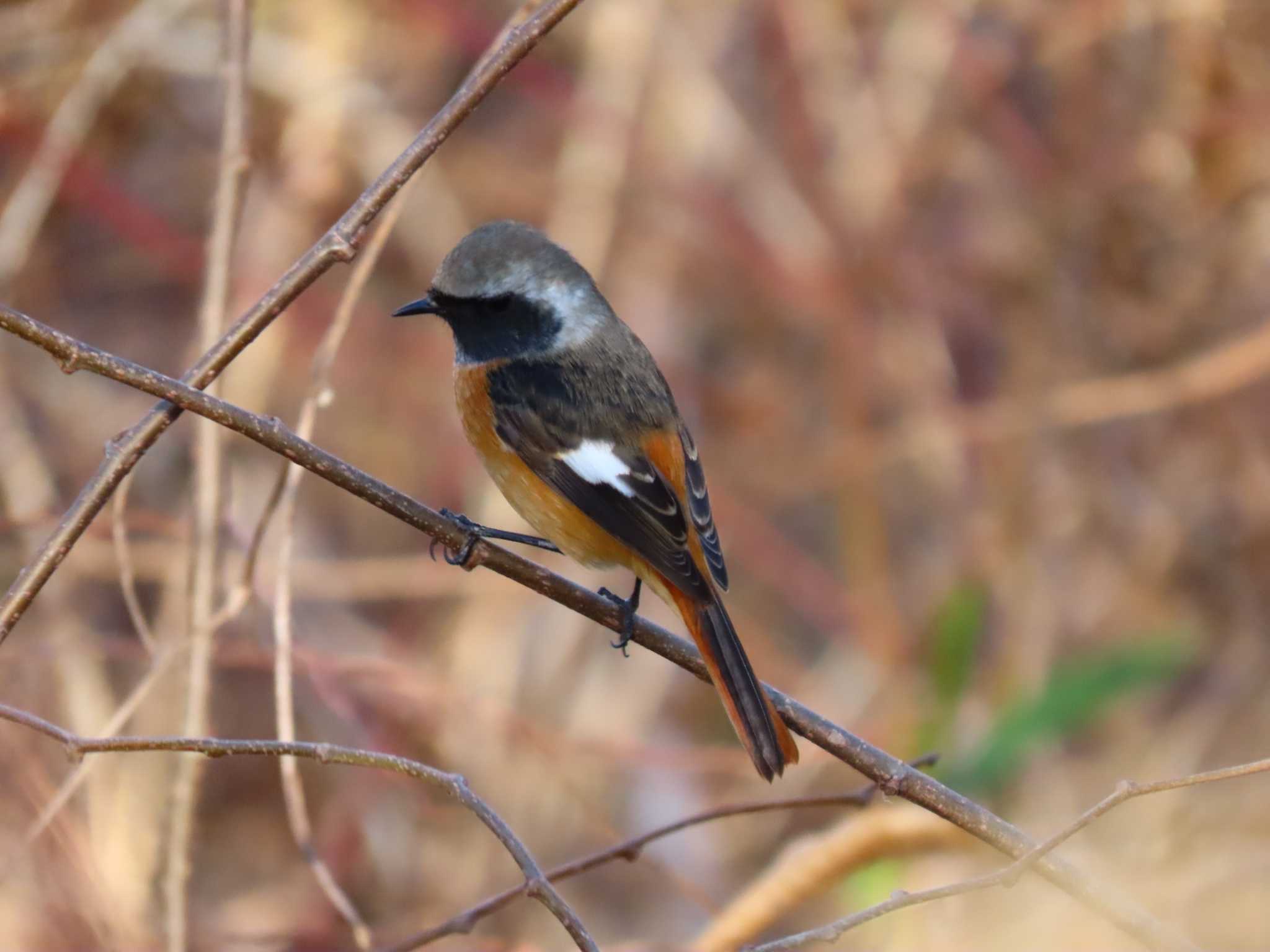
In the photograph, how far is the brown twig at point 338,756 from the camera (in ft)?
5.62

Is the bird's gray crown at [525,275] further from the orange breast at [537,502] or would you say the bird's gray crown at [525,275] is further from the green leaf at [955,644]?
the green leaf at [955,644]

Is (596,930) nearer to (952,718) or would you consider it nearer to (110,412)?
(952,718)

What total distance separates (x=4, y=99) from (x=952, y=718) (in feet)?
14.0

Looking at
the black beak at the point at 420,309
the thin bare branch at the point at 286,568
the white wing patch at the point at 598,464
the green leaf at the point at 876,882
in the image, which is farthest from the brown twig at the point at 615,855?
the green leaf at the point at 876,882

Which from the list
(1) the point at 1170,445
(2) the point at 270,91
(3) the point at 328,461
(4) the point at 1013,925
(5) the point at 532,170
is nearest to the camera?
(3) the point at 328,461

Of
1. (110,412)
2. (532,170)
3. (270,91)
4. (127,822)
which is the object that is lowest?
(127,822)

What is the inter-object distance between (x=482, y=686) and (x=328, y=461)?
3634mm

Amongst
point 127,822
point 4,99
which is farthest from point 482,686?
point 4,99

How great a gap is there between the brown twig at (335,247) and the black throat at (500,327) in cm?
116

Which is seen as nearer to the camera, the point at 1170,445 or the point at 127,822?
the point at 127,822

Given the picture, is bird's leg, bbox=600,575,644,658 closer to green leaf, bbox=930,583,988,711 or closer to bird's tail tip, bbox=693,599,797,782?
bird's tail tip, bbox=693,599,797,782

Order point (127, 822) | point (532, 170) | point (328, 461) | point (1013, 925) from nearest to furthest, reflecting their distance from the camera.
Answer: point (328, 461)
point (127, 822)
point (1013, 925)
point (532, 170)

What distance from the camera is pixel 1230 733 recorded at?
18.4 feet

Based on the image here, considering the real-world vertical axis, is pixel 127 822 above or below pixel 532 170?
below
